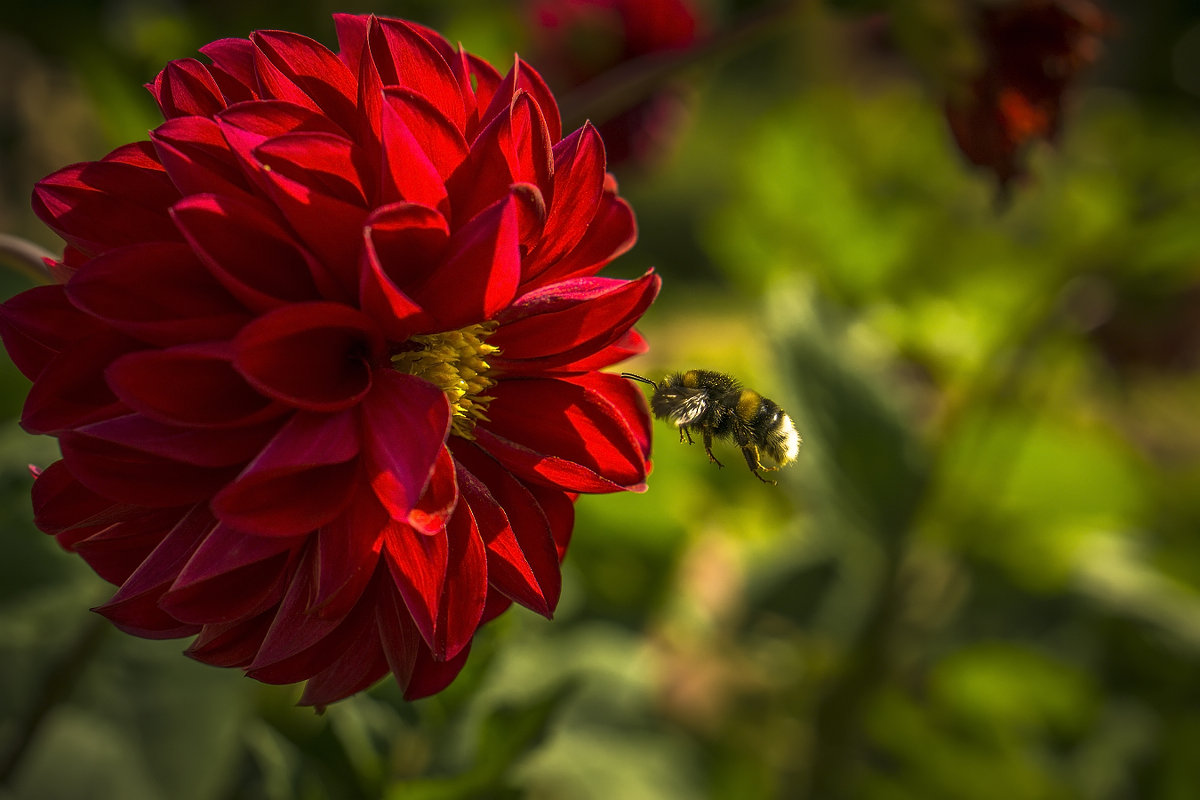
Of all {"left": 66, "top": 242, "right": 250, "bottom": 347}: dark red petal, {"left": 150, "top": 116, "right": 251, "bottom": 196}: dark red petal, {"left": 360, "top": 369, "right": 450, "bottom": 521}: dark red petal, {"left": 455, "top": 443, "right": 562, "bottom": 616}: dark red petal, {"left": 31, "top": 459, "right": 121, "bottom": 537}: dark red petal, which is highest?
{"left": 150, "top": 116, "right": 251, "bottom": 196}: dark red petal

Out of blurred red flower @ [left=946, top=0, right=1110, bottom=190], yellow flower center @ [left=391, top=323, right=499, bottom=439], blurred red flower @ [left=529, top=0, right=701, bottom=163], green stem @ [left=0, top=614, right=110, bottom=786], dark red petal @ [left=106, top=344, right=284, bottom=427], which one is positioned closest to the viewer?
dark red petal @ [left=106, top=344, right=284, bottom=427]

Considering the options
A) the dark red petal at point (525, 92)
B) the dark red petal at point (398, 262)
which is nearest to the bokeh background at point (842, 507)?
the dark red petal at point (525, 92)

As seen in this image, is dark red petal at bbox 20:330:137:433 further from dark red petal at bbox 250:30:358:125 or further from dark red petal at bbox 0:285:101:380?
dark red petal at bbox 250:30:358:125

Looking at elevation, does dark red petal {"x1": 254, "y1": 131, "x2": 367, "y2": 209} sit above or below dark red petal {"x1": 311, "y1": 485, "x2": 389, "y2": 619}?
above

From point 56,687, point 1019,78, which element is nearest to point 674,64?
point 1019,78

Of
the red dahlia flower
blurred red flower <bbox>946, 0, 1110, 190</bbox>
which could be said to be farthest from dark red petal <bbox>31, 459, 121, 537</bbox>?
blurred red flower <bbox>946, 0, 1110, 190</bbox>

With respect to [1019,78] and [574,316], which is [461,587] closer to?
[574,316]

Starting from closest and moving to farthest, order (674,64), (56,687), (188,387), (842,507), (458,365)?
(188,387)
(458,365)
(56,687)
(674,64)
(842,507)
